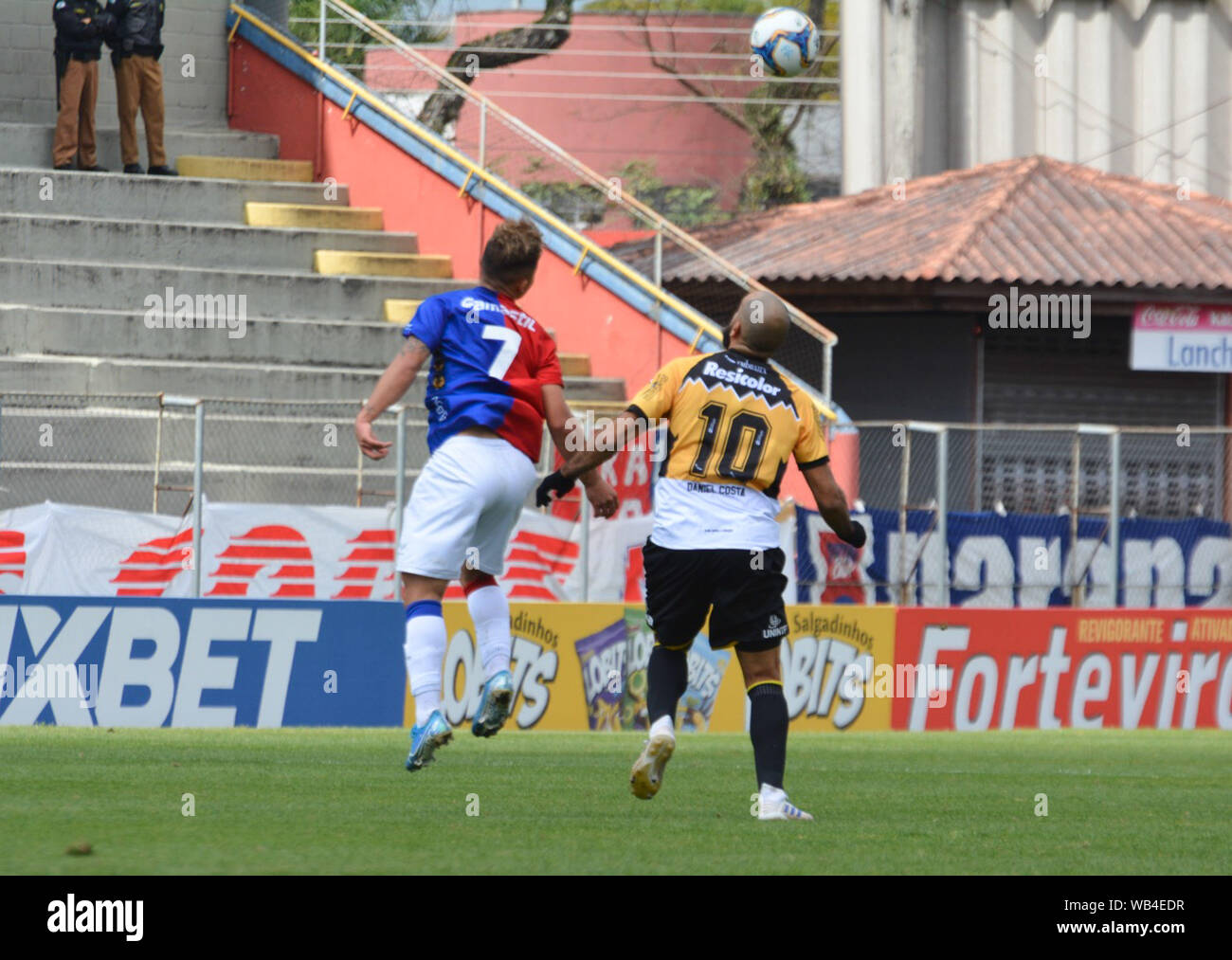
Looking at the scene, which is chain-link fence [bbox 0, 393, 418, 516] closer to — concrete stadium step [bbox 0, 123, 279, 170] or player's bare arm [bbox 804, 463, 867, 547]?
concrete stadium step [bbox 0, 123, 279, 170]

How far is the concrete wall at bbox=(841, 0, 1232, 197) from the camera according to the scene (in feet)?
87.6

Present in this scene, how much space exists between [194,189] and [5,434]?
586cm

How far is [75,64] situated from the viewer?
2141cm

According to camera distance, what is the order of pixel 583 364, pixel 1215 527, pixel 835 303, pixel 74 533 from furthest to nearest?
pixel 835 303 < pixel 583 364 < pixel 1215 527 < pixel 74 533

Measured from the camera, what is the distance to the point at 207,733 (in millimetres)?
12852

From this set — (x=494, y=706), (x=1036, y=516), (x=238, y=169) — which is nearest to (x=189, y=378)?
(x=238, y=169)

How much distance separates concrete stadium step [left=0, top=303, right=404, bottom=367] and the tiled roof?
13.6ft

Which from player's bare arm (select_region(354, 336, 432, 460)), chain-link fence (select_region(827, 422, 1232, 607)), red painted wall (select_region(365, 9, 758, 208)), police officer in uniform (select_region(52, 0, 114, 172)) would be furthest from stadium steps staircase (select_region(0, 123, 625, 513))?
red painted wall (select_region(365, 9, 758, 208))

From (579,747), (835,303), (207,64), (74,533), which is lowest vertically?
(579,747)

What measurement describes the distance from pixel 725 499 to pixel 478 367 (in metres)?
1.17

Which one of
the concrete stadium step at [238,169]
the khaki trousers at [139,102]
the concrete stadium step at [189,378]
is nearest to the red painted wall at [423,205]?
the concrete stadium step at [238,169]
